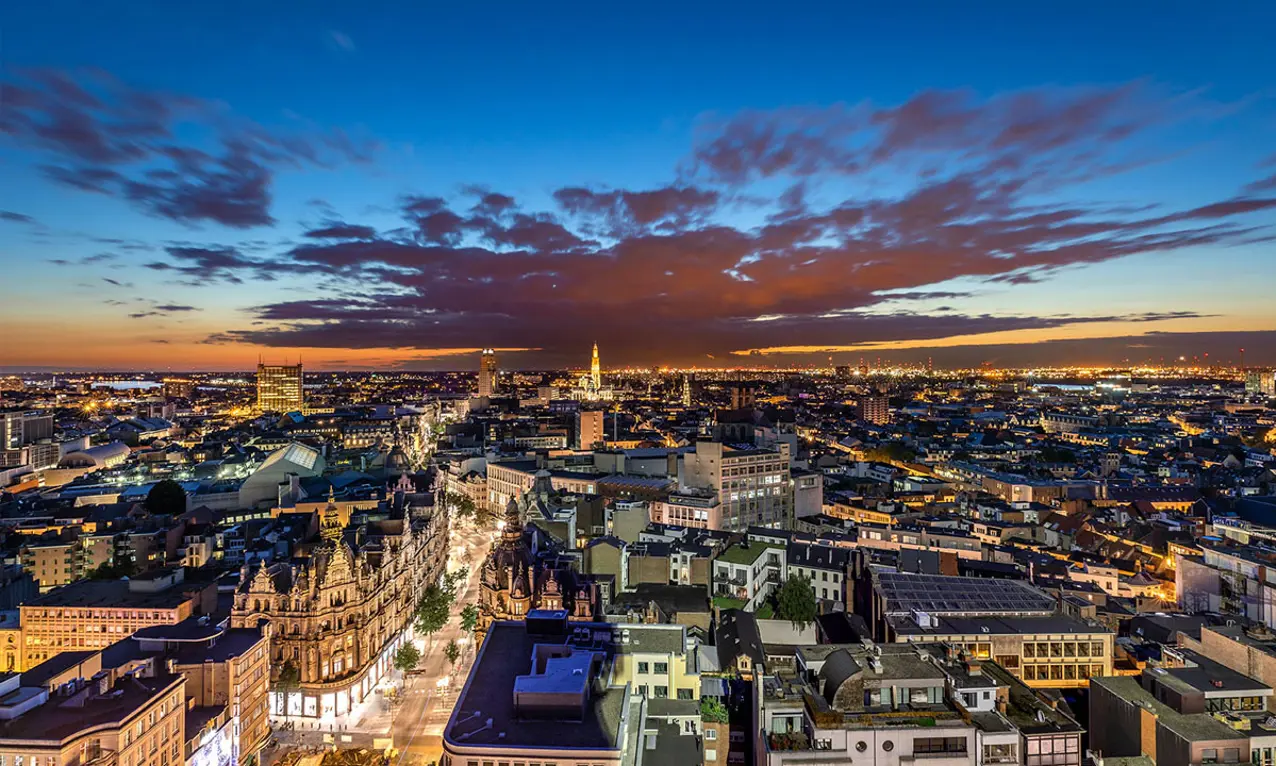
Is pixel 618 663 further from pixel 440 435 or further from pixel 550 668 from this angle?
pixel 440 435

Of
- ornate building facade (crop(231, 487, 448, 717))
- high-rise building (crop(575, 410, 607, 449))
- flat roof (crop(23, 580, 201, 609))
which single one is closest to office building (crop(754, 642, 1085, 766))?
ornate building facade (crop(231, 487, 448, 717))

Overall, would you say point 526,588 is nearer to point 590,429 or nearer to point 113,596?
point 113,596

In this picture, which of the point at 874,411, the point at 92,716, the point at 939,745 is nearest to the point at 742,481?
the point at 939,745

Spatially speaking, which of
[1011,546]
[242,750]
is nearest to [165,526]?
[242,750]

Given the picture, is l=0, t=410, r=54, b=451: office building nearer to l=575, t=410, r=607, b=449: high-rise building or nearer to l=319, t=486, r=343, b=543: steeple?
l=319, t=486, r=343, b=543: steeple

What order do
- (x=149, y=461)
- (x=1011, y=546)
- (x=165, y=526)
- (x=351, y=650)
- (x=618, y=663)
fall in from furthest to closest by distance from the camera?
(x=149, y=461)
(x=165, y=526)
(x=1011, y=546)
(x=351, y=650)
(x=618, y=663)

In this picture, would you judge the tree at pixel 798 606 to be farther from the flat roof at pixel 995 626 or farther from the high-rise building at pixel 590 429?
the high-rise building at pixel 590 429
